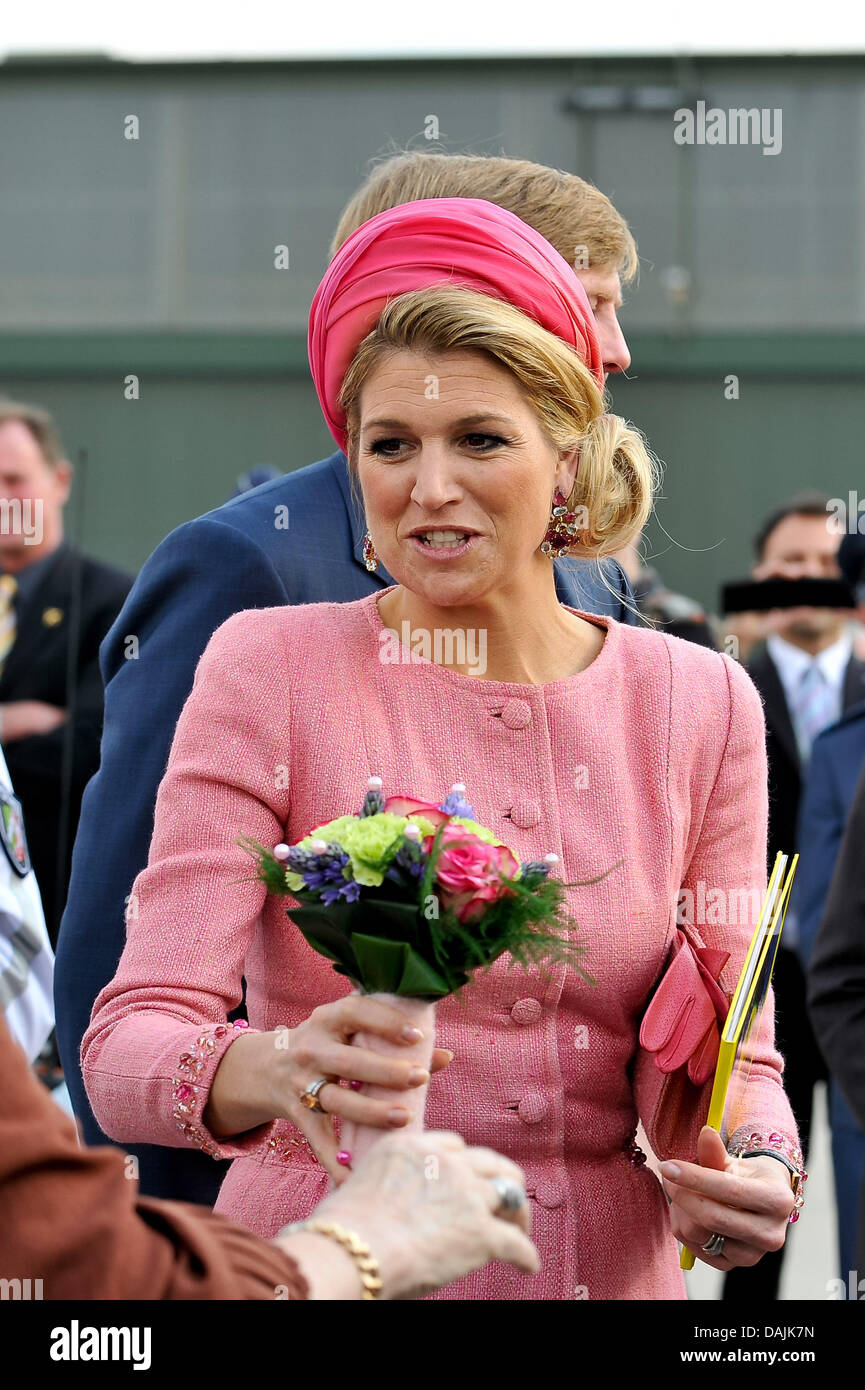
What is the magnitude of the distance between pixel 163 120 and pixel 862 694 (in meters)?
10.4

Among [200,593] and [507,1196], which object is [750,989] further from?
[200,593]

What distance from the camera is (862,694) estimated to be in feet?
19.6

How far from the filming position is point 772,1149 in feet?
6.52

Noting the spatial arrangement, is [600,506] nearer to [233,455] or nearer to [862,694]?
[862,694]

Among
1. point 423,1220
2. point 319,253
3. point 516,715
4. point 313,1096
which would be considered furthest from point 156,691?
point 319,253

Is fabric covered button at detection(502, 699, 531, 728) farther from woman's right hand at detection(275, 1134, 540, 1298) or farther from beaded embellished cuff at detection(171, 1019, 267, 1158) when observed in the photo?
woman's right hand at detection(275, 1134, 540, 1298)

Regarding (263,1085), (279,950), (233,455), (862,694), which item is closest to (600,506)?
(279,950)

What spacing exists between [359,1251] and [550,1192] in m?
0.59

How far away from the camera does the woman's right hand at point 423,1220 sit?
1.42 m

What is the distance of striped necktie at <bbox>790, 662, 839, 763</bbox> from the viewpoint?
583cm

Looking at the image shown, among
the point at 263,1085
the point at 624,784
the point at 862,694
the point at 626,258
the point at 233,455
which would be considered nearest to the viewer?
the point at 263,1085

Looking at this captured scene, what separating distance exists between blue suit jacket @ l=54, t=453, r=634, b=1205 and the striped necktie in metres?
3.59

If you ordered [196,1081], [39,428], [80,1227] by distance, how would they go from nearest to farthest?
[80,1227], [196,1081], [39,428]

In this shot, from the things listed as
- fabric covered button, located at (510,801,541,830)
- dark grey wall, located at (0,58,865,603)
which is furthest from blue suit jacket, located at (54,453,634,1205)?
dark grey wall, located at (0,58,865,603)
